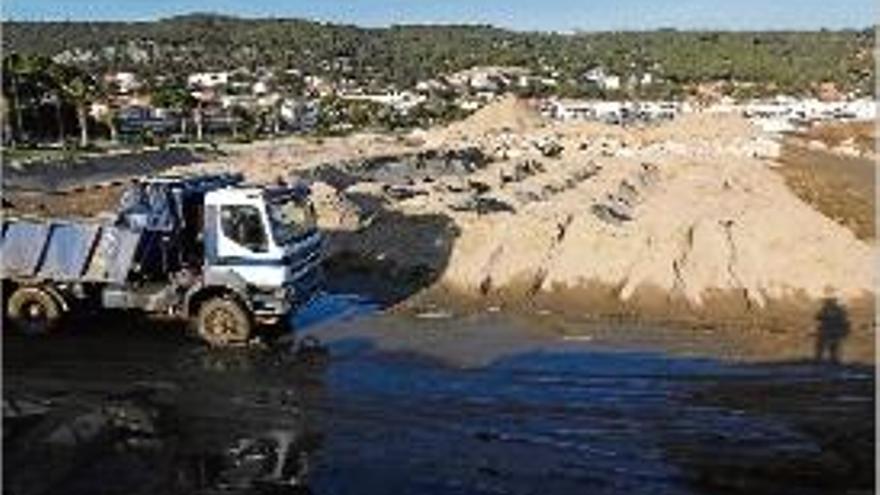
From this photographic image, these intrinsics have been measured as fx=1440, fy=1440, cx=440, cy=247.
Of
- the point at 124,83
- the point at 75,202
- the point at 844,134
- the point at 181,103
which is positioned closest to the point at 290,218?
the point at 75,202

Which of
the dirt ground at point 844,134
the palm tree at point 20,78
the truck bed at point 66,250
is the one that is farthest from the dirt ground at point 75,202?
the dirt ground at point 844,134

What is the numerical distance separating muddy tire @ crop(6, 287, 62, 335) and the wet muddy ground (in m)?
0.40

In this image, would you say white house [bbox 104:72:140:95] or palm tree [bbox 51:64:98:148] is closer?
palm tree [bbox 51:64:98:148]

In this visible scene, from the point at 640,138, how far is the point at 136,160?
3218 cm

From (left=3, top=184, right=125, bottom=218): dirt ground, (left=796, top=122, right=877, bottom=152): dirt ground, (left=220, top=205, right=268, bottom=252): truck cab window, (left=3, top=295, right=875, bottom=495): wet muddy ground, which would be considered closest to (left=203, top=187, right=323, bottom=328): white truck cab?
(left=220, top=205, right=268, bottom=252): truck cab window

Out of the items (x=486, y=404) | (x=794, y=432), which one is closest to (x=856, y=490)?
(x=794, y=432)

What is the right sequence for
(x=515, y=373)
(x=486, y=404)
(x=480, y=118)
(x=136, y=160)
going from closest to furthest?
1. (x=486, y=404)
2. (x=515, y=373)
3. (x=136, y=160)
4. (x=480, y=118)

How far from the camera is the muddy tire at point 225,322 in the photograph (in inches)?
819

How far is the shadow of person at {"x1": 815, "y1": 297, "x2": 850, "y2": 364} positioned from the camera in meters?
21.0

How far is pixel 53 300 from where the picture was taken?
2142 centimetres

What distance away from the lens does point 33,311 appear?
71.2ft

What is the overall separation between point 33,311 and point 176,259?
2273 millimetres

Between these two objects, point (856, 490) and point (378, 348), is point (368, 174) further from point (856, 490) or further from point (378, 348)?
point (856, 490)

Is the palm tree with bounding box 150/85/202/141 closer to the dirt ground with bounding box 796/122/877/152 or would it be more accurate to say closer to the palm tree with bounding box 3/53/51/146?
the palm tree with bounding box 3/53/51/146
